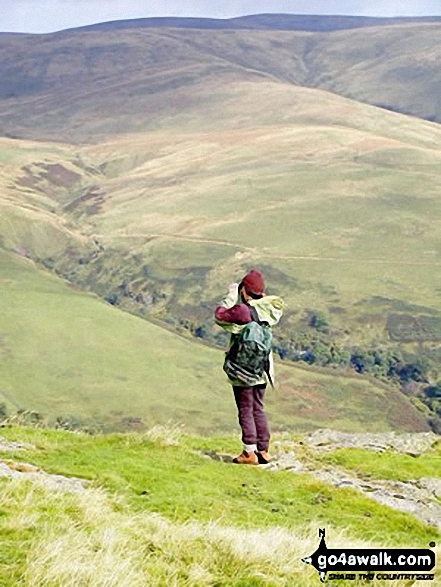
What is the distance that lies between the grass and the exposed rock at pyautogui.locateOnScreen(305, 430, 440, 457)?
5.90m

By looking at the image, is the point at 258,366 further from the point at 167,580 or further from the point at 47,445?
the point at 167,580

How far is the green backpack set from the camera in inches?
653

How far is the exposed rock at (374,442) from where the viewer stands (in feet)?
73.0

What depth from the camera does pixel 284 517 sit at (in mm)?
13109

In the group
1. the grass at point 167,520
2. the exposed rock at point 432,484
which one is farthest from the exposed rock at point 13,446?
the exposed rock at point 432,484

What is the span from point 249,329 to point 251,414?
195 centimetres

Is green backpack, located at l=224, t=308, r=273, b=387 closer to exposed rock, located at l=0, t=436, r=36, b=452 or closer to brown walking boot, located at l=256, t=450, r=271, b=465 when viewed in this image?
brown walking boot, located at l=256, t=450, r=271, b=465

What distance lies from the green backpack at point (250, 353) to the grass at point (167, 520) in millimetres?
1923

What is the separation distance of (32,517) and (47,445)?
7.77 m

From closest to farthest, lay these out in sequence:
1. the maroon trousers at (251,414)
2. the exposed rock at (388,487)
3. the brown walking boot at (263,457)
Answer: the exposed rock at (388,487), the maroon trousers at (251,414), the brown walking boot at (263,457)

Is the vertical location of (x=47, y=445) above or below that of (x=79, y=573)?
below

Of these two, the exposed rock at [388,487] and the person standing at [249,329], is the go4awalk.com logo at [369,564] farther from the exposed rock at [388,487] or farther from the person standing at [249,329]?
the person standing at [249,329]

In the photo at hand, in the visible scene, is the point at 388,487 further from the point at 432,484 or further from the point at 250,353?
the point at 250,353

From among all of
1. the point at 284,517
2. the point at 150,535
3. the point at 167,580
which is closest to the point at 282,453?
the point at 284,517
